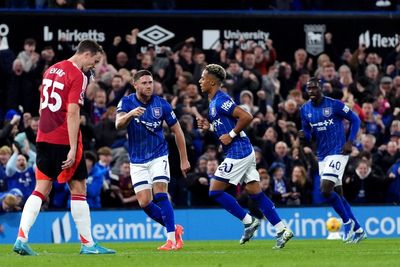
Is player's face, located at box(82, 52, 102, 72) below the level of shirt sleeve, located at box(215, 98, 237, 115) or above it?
above

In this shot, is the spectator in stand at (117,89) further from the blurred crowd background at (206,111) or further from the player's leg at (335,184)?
the player's leg at (335,184)

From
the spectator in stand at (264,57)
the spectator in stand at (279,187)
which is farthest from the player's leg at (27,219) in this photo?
the spectator in stand at (264,57)

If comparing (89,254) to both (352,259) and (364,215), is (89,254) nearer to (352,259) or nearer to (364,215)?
(352,259)

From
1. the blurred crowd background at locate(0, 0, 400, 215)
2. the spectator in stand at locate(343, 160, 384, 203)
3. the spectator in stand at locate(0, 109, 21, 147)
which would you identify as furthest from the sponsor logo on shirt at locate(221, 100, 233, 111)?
the spectator in stand at locate(343, 160, 384, 203)

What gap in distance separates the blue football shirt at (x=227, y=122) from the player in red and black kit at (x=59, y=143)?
2629 millimetres

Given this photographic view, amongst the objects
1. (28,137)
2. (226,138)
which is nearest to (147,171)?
(226,138)

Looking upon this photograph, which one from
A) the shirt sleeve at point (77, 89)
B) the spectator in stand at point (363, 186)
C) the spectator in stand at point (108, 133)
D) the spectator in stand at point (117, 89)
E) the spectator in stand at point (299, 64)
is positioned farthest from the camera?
the spectator in stand at point (299, 64)

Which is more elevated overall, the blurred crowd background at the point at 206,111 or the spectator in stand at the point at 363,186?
the blurred crowd background at the point at 206,111

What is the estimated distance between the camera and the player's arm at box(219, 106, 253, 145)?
53.5 ft

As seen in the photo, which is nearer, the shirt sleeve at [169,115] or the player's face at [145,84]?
the player's face at [145,84]

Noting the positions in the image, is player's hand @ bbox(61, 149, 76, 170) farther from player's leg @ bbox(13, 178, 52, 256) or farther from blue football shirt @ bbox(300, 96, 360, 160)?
blue football shirt @ bbox(300, 96, 360, 160)

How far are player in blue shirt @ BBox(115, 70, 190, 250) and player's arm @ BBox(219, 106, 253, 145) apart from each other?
23.9 inches

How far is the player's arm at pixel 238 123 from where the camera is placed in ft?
53.5

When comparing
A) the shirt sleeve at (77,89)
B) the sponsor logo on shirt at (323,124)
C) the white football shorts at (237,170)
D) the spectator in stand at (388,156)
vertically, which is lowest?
the spectator in stand at (388,156)
